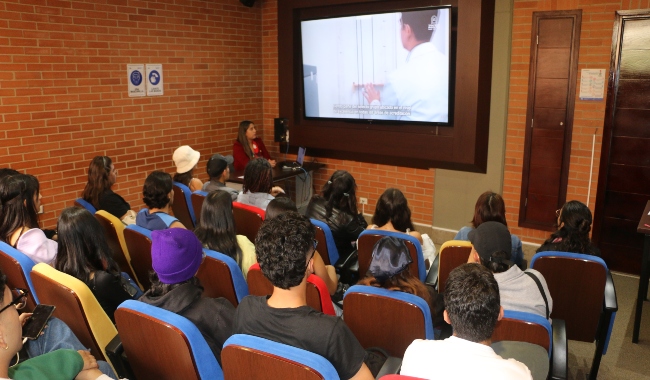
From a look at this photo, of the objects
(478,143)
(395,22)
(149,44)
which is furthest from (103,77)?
(478,143)

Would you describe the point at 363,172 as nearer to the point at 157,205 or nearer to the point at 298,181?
the point at 298,181

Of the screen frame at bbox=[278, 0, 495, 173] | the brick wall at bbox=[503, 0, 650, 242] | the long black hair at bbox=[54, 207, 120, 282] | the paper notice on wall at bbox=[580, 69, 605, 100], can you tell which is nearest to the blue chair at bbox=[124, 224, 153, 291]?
the long black hair at bbox=[54, 207, 120, 282]

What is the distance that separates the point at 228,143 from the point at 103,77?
6.01ft

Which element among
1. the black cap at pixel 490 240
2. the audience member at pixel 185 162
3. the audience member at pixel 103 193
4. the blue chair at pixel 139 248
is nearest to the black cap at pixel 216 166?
the audience member at pixel 185 162

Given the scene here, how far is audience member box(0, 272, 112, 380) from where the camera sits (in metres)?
1.54

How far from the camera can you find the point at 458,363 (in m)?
1.63

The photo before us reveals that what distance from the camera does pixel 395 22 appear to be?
18.3ft

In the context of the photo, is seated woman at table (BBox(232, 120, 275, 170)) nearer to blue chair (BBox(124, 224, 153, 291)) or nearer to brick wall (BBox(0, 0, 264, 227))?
brick wall (BBox(0, 0, 264, 227))

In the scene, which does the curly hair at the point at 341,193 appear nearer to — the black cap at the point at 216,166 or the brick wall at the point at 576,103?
the black cap at the point at 216,166

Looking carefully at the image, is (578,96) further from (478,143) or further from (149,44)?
(149,44)

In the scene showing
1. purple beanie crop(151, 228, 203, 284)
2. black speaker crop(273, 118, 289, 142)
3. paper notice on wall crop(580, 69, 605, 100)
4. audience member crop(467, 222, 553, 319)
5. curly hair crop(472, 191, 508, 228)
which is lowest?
audience member crop(467, 222, 553, 319)

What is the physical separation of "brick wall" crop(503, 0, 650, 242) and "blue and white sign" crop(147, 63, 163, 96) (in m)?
3.53

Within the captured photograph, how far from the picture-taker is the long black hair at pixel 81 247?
2523mm

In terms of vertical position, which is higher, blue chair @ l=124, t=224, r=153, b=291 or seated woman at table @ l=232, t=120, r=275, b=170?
seated woman at table @ l=232, t=120, r=275, b=170
